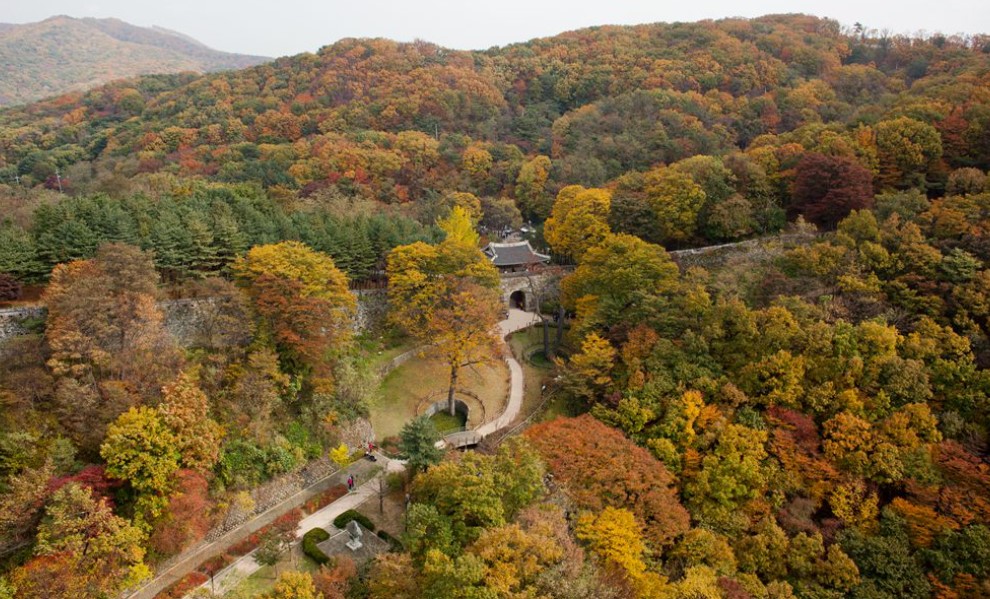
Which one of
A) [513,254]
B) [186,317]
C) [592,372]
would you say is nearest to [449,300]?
[592,372]

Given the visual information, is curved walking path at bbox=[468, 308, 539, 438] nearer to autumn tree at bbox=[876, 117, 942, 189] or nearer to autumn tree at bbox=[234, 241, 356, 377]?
autumn tree at bbox=[234, 241, 356, 377]

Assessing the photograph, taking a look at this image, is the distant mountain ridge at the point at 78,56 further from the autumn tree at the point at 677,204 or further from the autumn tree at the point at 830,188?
the autumn tree at the point at 830,188

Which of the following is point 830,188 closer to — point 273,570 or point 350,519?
point 350,519

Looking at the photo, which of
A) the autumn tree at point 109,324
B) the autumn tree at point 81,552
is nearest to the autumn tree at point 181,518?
the autumn tree at point 81,552

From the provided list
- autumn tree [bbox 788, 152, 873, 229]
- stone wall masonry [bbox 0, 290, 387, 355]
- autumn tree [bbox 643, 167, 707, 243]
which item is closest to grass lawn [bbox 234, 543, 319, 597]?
stone wall masonry [bbox 0, 290, 387, 355]

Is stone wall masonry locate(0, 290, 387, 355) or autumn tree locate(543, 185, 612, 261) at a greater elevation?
autumn tree locate(543, 185, 612, 261)

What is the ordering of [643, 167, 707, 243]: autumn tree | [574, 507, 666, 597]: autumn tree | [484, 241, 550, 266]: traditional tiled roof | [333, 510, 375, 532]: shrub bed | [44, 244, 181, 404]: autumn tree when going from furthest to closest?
[484, 241, 550, 266]: traditional tiled roof
[643, 167, 707, 243]: autumn tree
[333, 510, 375, 532]: shrub bed
[44, 244, 181, 404]: autumn tree
[574, 507, 666, 597]: autumn tree
